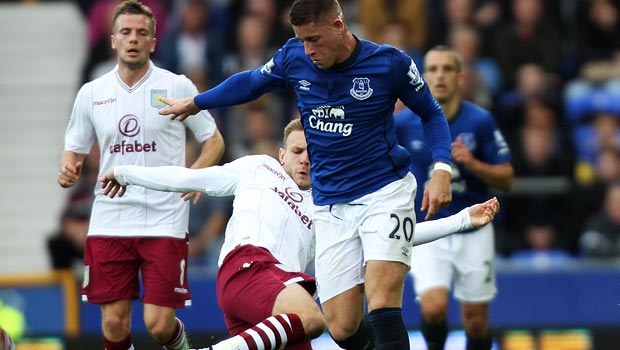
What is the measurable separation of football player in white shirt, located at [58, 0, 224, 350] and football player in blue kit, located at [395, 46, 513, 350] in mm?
1843

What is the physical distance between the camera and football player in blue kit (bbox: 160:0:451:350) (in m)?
7.69

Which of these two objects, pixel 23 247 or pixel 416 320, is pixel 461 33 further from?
pixel 23 247

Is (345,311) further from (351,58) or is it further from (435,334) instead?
(435,334)

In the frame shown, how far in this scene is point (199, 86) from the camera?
1461 cm

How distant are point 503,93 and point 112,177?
731 cm

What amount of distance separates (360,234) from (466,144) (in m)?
2.42

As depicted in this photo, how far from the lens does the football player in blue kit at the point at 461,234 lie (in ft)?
32.9

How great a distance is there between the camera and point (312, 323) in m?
7.74

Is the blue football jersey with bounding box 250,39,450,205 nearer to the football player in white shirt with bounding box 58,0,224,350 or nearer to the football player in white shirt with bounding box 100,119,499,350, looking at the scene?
the football player in white shirt with bounding box 100,119,499,350

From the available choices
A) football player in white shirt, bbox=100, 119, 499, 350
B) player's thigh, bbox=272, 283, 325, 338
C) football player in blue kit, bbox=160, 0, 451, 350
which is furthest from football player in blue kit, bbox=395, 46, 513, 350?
player's thigh, bbox=272, 283, 325, 338

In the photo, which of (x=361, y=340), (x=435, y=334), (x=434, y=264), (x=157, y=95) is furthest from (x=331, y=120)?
(x=435, y=334)

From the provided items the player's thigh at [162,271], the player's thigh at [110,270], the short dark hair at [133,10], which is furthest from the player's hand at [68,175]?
the short dark hair at [133,10]

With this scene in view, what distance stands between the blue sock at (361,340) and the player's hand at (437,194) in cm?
108

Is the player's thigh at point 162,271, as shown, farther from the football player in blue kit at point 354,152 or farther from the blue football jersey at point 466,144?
the blue football jersey at point 466,144
